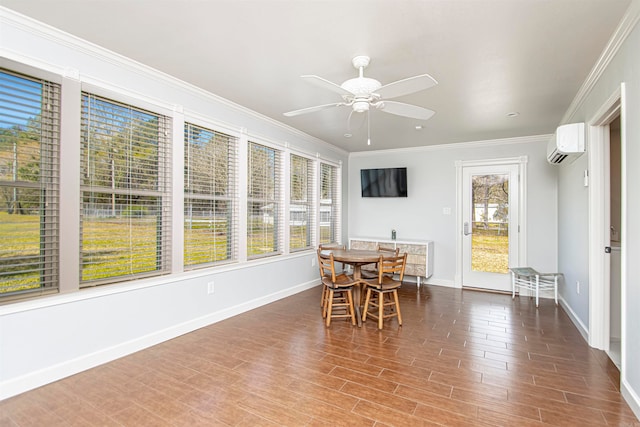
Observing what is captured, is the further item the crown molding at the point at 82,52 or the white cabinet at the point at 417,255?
the white cabinet at the point at 417,255

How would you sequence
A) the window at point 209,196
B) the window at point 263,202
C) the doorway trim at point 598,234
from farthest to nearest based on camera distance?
1. the window at point 263,202
2. the window at point 209,196
3. the doorway trim at point 598,234

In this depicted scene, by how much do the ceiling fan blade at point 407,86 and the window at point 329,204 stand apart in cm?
349

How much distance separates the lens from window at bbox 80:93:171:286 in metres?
2.71

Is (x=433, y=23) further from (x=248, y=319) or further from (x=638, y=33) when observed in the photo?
(x=248, y=319)

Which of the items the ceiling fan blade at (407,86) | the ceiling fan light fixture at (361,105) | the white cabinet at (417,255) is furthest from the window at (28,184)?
the white cabinet at (417,255)

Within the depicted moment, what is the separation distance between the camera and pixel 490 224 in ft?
18.3

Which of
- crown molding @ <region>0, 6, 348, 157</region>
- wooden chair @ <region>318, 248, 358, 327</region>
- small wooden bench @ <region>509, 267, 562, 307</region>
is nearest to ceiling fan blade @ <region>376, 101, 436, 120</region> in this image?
wooden chair @ <region>318, 248, 358, 327</region>

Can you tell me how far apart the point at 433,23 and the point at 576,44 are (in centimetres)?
121

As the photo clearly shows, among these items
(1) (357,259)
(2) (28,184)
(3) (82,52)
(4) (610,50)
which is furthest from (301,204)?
(4) (610,50)

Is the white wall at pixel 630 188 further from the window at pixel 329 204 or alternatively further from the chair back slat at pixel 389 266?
the window at pixel 329 204

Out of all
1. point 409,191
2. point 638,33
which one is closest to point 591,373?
point 638,33

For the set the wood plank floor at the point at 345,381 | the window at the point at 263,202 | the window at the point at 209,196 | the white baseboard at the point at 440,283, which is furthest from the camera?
the white baseboard at the point at 440,283

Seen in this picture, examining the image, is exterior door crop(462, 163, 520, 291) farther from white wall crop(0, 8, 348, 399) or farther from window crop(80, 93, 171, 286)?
window crop(80, 93, 171, 286)

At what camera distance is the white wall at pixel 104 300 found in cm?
226
